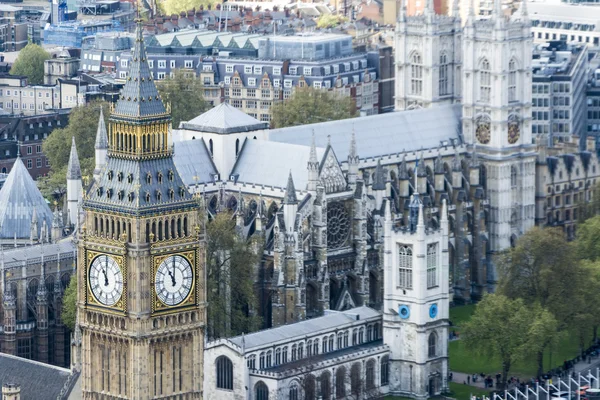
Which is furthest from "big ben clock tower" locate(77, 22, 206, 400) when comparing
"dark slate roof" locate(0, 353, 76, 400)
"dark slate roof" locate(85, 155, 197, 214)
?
"dark slate roof" locate(0, 353, 76, 400)

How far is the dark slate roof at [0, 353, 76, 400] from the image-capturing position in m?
176

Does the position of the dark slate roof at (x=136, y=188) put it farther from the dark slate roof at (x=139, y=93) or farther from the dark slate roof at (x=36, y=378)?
the dark slate roof at (x=36, y=378)

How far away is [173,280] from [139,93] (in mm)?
10303

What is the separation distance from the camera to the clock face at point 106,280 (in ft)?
499

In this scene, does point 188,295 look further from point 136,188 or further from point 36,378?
point 36,378

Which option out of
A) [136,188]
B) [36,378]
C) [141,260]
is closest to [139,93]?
[136,188]

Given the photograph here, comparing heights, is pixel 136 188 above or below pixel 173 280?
above

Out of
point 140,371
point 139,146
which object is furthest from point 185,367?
point 139,146

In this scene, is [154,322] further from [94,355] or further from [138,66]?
[138,66]

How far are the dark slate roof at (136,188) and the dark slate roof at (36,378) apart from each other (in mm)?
23039

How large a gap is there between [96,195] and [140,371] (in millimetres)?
9810

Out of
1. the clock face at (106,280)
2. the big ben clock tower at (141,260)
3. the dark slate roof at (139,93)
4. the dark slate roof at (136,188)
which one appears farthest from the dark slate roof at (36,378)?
the dark slate roof at (139,93)

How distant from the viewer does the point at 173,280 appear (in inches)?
6009

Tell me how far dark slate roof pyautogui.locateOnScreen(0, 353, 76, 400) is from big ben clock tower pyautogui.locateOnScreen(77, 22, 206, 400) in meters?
19.5
